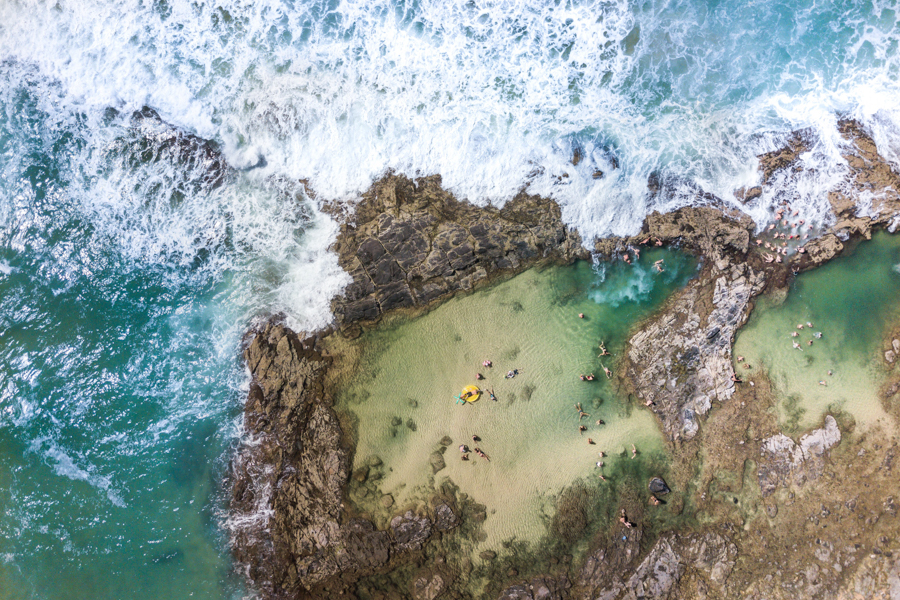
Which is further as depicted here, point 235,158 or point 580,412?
point 235,158

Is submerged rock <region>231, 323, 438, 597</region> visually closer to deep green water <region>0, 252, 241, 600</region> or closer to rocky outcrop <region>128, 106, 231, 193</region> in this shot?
deep green water <region>0, 252, 241, 600</region>

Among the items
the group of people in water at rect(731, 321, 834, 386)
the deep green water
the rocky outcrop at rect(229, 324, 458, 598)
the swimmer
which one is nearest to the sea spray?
the group of people in water at rect(731, 321, 834, 386)

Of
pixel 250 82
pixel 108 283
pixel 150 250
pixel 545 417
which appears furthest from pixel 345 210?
pixel 545 417

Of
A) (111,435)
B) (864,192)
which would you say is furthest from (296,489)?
(864,192)

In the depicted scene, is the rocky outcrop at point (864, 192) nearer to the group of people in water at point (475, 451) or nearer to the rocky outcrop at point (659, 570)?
the rocky outcrop at point (659, 570)

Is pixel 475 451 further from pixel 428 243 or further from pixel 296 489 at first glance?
pixel 428 243

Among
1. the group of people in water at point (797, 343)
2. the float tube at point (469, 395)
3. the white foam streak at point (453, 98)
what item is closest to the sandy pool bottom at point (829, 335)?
the group of people in water at point (797, 343)
